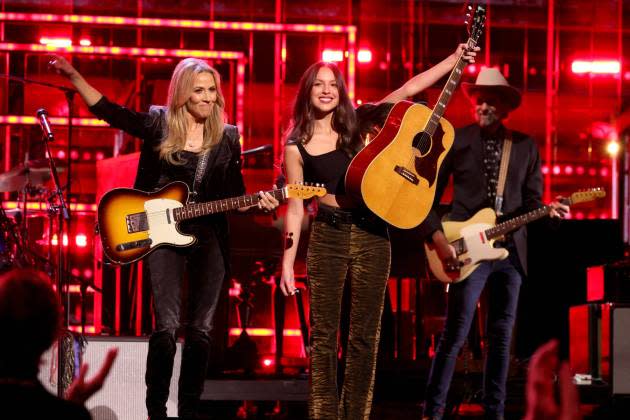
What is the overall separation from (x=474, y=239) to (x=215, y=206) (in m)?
1.71

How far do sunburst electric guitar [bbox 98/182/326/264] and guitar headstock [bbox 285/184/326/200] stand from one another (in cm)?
9

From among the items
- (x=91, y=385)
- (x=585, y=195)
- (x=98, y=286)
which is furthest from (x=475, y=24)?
(x=98, y=286)

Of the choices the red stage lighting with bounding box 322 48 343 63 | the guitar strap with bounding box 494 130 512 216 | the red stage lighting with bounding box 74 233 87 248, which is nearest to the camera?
the guitar strap with bounding box 494 130 512 216

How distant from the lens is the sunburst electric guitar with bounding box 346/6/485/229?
4.65 m

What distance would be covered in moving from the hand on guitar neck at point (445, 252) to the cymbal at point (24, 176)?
13.9ft

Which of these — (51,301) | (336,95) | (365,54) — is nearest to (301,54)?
(365,54)

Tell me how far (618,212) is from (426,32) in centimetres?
351

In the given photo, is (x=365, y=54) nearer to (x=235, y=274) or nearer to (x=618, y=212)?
(x=618, y=212)

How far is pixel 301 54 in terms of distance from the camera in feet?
36.6

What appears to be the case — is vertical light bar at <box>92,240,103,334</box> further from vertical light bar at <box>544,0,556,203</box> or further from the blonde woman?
vertical light bar at <box>544,0,556,203</box>

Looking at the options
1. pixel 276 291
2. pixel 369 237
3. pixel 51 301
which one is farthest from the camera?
pixel 276 291

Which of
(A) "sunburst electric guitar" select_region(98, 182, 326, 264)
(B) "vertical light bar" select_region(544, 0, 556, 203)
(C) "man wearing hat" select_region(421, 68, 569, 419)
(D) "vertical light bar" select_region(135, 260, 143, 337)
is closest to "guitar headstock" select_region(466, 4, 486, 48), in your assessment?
(C) "man wearing hat" select_region(421, 68, 569, 419)

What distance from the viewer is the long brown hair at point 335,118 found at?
4.76m

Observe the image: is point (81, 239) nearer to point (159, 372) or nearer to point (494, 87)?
point (159, 372)
